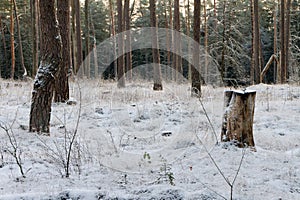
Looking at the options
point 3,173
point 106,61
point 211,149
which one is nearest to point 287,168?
point 211,149

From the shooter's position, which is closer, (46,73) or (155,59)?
(46,73)

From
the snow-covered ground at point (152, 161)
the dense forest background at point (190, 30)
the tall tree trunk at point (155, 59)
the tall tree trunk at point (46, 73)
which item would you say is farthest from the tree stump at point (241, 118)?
the dense forest background at point (190, 30)

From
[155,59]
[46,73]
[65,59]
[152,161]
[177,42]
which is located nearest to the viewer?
[152,161]

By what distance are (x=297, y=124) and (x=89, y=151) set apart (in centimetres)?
400

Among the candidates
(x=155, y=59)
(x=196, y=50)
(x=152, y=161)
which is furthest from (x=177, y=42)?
(x=152, y=161)

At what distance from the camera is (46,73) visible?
515 centimetres

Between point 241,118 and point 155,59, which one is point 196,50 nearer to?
point 155,59

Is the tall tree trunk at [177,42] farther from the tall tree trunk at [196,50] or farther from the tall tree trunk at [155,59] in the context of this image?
the tall tree trunk at [196,50]

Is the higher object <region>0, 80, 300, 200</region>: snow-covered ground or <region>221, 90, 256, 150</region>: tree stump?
<region>221, 90, 256, 150</region>: tree stump

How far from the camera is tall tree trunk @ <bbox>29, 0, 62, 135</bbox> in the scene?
5.15m

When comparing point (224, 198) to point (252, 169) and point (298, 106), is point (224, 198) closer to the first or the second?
point (252, 169)

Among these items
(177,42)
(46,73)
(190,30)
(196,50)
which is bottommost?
(46,73)

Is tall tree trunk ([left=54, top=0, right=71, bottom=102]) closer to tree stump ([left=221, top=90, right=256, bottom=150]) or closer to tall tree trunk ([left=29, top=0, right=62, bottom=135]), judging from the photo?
tall tree trunk ([left=29, top=0, right=62, bottom=135])

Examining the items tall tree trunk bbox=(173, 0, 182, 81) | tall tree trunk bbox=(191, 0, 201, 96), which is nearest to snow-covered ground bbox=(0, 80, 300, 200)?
tall tree trunk bbox=(191, 0, 201, 96)
